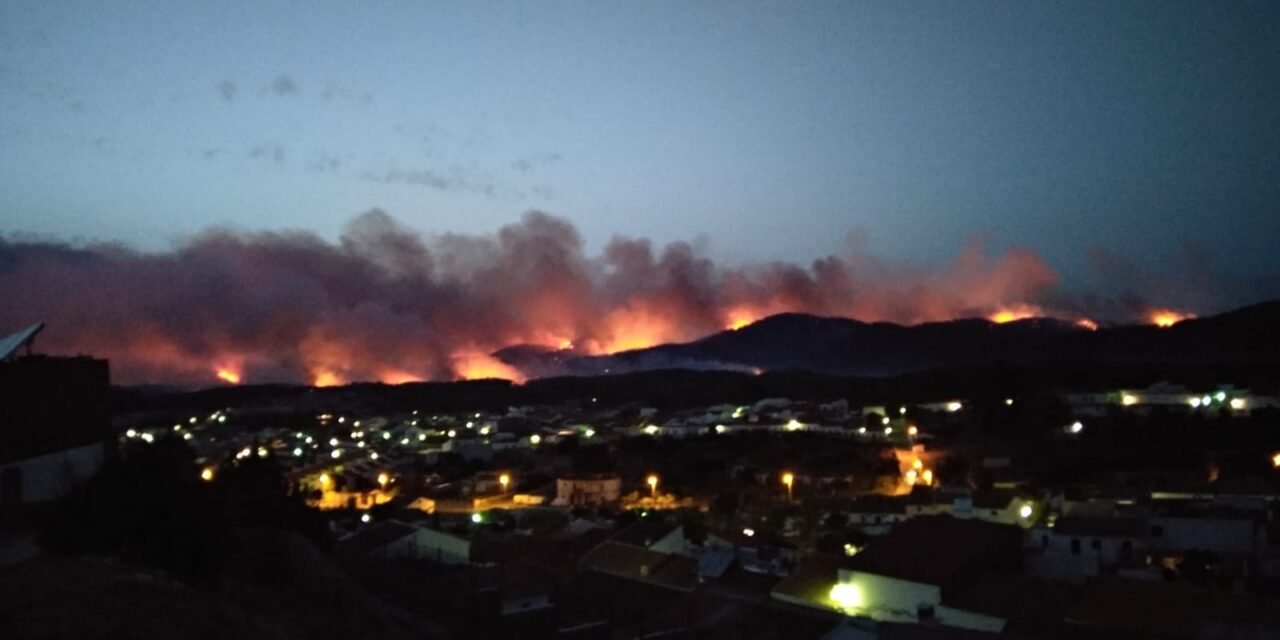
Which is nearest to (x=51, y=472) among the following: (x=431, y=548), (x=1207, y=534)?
(x=431, y=548)

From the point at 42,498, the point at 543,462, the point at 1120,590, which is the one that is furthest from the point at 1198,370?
the point at 42,498

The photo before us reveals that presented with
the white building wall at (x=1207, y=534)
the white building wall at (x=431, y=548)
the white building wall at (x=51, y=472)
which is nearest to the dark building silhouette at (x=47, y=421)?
the white building wall at (x=51, y=472)

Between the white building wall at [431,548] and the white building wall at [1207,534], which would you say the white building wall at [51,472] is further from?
the white building wall at [1207,534]

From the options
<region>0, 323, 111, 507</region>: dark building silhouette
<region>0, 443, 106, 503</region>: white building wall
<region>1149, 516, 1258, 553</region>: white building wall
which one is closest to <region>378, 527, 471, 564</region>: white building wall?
<region>0, 323, 111, 507</region>: dark building silhouette

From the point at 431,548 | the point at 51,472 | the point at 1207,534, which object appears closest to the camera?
the point at 51,472

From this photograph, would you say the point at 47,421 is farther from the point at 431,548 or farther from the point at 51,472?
the point at 431,548

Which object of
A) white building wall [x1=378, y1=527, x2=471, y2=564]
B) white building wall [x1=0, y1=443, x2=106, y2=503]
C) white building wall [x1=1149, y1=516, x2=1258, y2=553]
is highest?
white building wall [x1=0, y1=443, x2=106, y2=503]

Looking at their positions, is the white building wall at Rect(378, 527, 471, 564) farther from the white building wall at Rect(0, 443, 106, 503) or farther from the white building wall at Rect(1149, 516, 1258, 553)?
the white building wall at Rect(1149, 516, 1258, 553)

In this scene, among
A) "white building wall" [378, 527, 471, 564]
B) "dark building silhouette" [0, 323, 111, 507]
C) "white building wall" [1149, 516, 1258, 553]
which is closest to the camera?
"dark building silhouette" [0, 323, 111, 507]
